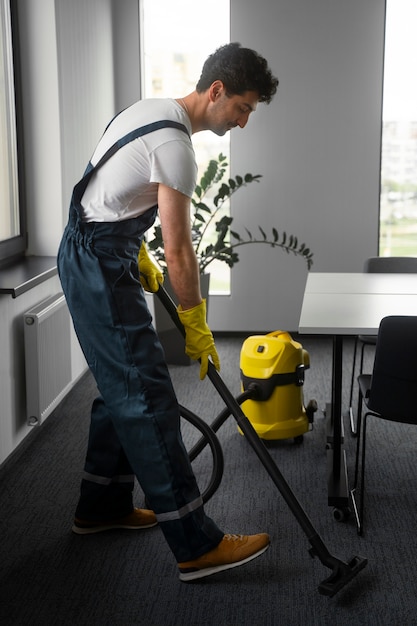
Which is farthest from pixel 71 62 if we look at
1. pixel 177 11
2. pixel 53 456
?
pixel 53 456

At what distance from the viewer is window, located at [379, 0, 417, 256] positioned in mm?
5094

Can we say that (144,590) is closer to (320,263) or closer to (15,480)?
(15,480)

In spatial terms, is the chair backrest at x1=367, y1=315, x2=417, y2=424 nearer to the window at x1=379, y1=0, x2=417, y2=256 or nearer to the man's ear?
the man's ear

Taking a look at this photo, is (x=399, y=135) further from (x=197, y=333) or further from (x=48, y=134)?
(x=197, y=333)

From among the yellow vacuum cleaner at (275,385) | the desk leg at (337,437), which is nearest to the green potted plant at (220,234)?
the yellow vacuum cleaner at (275,385)

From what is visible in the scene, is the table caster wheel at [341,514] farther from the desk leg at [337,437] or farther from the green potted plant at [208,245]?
the green potted plant at [208,245]

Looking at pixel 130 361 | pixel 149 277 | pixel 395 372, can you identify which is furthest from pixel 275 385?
pixel 130 361

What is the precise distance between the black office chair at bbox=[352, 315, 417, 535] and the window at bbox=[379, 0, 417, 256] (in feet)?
9.36

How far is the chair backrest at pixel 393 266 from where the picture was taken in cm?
390

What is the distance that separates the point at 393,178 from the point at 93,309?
3.44m

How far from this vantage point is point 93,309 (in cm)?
228

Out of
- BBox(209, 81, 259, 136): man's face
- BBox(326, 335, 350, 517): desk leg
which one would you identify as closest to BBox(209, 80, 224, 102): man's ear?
BBox(209, 81, 259, 136): man's face

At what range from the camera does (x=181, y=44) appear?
17.2 ft

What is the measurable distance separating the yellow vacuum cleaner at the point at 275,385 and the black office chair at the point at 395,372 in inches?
29.5
